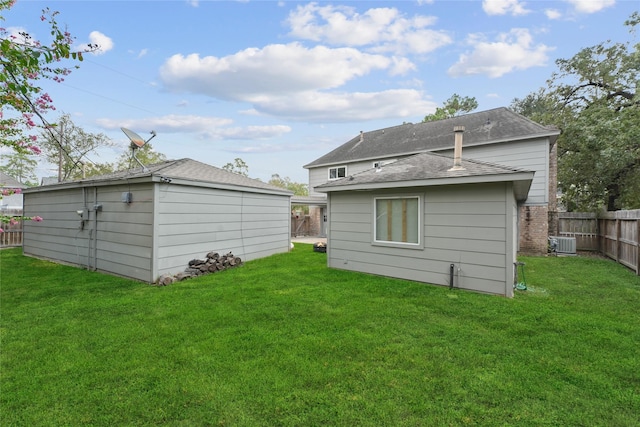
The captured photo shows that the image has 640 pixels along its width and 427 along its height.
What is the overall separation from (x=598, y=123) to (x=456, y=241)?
36.7 ft

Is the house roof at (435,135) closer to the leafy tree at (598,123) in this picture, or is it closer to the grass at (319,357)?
the leafy tree at (598,123)

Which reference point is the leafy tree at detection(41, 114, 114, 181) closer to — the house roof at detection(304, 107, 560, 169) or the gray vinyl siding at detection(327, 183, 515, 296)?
the house roof at detection(304, 107, 560, 169)

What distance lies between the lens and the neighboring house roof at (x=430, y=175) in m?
5.06

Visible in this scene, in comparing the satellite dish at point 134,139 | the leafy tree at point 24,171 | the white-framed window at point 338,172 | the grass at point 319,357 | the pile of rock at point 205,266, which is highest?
the leafy tree at point 24,171

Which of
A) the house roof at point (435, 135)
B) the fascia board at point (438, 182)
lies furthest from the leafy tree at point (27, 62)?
the house roof at point (435, 135)

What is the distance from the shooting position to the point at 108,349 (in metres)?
3.23

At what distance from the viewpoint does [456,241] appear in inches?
221

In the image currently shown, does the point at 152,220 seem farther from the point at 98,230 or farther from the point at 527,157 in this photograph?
the point at 527,157

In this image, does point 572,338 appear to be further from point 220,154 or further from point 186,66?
point 220,154

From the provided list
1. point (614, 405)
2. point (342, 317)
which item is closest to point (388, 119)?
point (342, 317)

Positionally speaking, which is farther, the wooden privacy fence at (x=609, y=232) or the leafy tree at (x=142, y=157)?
the leafy tree at (x=142, y=157)

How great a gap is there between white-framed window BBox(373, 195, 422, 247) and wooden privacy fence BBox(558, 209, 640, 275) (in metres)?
5.40

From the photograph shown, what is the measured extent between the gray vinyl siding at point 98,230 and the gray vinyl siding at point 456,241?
15.2 ft

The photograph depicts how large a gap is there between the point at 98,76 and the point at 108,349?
11199 millimetres
